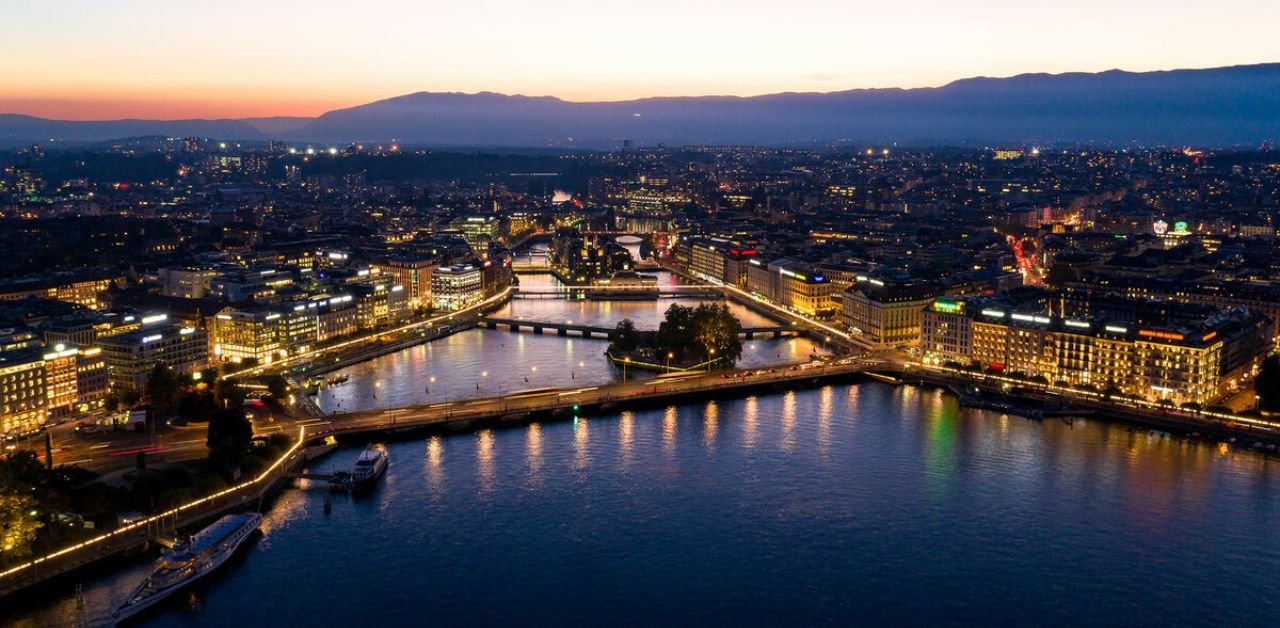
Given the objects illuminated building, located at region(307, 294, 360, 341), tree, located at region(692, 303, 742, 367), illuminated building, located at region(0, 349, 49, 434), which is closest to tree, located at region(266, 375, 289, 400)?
illuminated building, located at region(0, 349, 49, 434)

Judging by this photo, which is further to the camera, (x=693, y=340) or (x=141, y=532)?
(x=693, y=340)

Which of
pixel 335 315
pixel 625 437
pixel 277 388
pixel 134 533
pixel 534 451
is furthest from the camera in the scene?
pixel 335 315

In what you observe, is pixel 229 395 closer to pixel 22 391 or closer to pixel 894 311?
pixel 22 391

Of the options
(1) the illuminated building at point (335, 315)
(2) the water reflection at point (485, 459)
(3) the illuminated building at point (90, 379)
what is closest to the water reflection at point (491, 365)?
(1) the illuminated building at point (335, 315)

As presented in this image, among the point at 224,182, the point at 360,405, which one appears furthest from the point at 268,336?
the point at 224,182

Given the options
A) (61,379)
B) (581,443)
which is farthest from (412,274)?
(581,443)

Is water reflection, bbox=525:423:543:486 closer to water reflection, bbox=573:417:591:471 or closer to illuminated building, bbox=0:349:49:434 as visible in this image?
water reflection, bbox=573:417:591:471

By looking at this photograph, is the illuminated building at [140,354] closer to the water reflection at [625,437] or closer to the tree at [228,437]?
the tree at [228,437]
